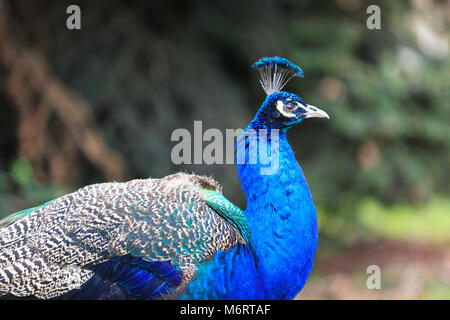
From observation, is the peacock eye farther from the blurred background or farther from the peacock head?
the blurred background

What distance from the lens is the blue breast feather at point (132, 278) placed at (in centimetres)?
243

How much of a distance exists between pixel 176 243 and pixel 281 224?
1.56 ft

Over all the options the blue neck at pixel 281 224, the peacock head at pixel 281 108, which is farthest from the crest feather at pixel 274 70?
the blue neck at pixel 281 224

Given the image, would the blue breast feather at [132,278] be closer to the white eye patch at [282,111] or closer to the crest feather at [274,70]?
the white eye patch at [282,111]

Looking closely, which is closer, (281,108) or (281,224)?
(281,224)

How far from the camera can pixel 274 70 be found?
2.82 metres

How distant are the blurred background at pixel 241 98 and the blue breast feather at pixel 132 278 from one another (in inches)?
86.9

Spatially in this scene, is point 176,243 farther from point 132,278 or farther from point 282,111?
point 282,111

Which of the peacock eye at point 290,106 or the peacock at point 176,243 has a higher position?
the peacock eye at point 290,106

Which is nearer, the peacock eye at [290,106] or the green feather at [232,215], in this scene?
the green feather at [232,215]

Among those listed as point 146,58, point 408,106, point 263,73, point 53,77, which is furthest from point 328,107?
point 263,73

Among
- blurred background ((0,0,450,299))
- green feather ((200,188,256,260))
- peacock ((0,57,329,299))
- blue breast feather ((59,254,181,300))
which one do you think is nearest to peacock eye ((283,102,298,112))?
peacock ((0,57,329,299))

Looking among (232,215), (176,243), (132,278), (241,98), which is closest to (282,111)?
(232,215)
